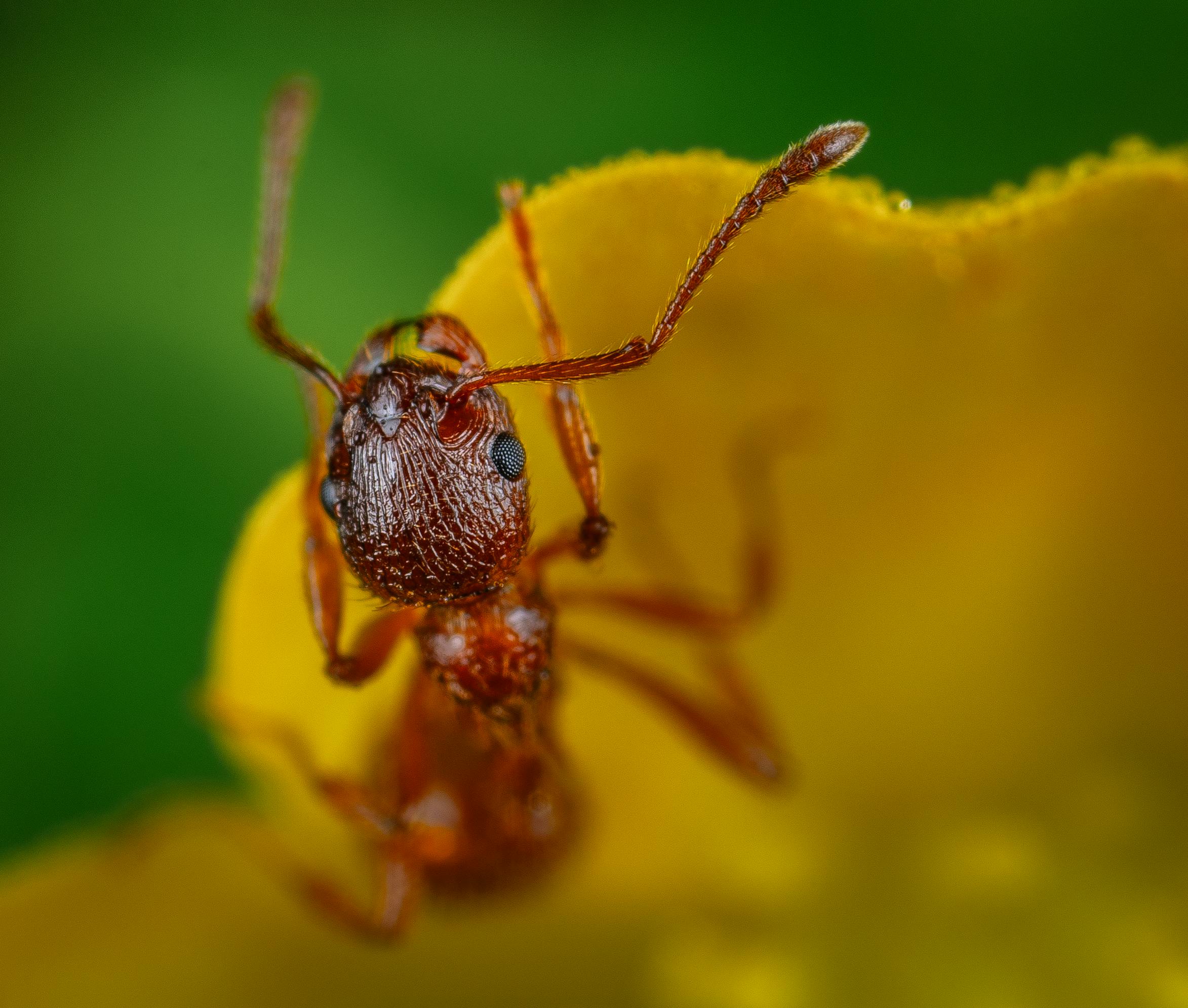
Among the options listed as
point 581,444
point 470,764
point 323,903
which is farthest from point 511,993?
point 581,444

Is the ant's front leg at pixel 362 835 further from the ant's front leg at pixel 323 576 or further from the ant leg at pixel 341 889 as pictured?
the ant's front leg at pixel 323 576

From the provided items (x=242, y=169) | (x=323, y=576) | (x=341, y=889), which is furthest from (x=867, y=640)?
(x=242, y=169)

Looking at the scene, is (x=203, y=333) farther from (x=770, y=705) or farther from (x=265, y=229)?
(x=770, y=705)

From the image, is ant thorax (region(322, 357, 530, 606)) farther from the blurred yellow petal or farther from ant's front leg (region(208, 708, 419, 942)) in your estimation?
ant's front leg (region(208, 708, 419, 942))

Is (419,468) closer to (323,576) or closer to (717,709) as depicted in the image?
(323,576)

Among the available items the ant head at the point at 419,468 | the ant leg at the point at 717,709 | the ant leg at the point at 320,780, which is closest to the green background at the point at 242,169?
the ant leg at the point at 320,780
